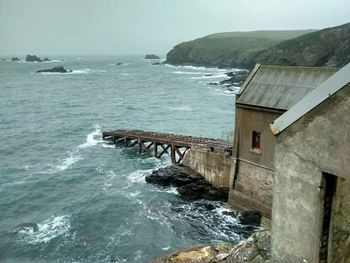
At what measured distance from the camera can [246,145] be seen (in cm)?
2556

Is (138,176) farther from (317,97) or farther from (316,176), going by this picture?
(317,97)

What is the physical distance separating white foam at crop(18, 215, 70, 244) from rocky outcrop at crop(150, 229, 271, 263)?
14.2m

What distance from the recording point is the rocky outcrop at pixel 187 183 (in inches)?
1157

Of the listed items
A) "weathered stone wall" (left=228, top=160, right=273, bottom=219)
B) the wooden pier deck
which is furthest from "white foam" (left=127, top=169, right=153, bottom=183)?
"weathered stone wall" (left=228, top=160, right=273, bottom=219)

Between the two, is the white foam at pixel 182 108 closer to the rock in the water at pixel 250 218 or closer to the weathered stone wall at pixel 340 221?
the rock in the water at pixel 250 218

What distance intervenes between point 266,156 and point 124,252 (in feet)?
30.0

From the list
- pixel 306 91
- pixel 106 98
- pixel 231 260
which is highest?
pixel 306 91

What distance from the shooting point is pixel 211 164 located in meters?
30.0

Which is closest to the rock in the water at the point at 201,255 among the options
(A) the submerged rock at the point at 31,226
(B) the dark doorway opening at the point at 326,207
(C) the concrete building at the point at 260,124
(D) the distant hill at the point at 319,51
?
(B) the dark doorway opening at the point at 326,207

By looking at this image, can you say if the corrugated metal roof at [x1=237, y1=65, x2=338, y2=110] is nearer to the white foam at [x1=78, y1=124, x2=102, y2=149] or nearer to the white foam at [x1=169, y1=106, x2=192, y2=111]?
the white foam at [x1=78, y1=124, x2=102, y2=149]

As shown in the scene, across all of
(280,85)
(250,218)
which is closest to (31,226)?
(250,218)

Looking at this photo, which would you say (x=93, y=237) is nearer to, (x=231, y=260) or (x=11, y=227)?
(x=11, y=227)

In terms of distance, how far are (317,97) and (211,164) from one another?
881 inches

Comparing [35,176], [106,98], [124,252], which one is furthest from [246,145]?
[106,98]
